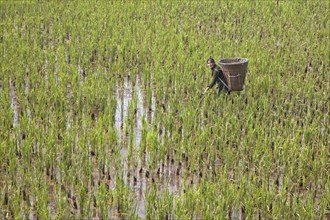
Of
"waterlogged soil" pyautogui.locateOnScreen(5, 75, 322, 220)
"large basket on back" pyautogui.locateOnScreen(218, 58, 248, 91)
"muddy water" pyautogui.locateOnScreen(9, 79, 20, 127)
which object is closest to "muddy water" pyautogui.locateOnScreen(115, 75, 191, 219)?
"waterlogged soil" pyautogui.locateOnScreen(5, 75, 322, 220)

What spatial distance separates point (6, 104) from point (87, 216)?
2340 mm

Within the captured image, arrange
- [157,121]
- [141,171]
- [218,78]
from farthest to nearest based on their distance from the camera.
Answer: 1. [218,78]
2. [157,121]
3. [141,171]

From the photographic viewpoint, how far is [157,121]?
21.1 feet

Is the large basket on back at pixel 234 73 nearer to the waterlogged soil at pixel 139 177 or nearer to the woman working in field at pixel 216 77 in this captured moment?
the woman working in field at pixel 216 77

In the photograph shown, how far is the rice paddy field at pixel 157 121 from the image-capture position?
185 inches

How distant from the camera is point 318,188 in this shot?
526 cm

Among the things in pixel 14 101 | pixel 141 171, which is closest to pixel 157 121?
pixel 141 171

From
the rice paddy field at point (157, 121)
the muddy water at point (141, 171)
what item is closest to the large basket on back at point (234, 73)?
the rice paddy field at point (157, 121)

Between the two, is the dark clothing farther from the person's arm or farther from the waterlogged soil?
the waterlogged soil

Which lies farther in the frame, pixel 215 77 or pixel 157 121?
pixel 215 77

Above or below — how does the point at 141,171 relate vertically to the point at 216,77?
below

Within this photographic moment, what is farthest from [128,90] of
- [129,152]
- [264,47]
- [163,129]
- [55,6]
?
[55,6]

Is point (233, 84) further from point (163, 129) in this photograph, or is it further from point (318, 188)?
point (318, 188)

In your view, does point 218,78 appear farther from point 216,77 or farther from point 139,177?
point 139,177
